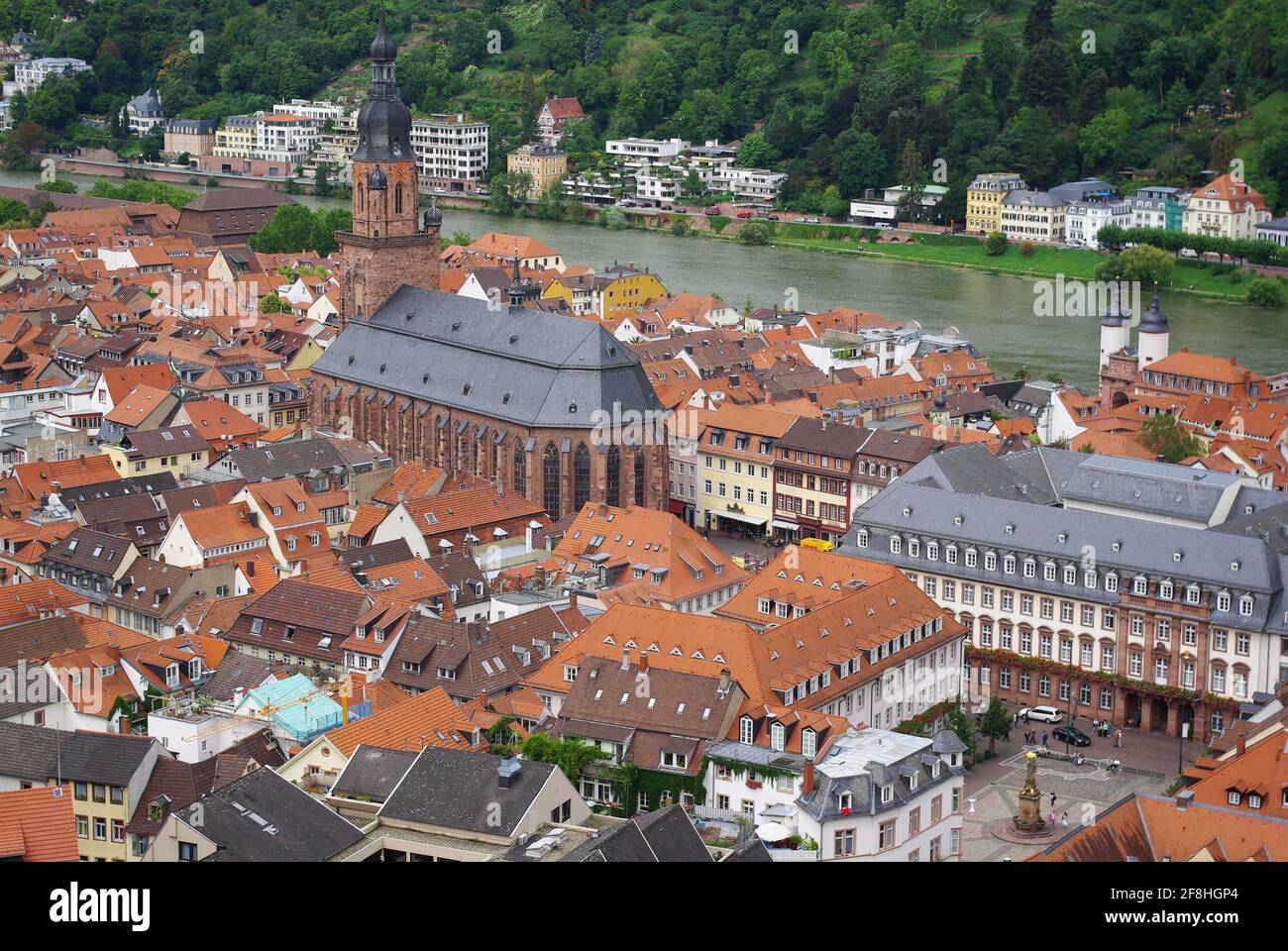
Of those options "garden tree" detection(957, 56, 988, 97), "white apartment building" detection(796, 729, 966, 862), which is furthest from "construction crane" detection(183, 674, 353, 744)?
"garden tree" detection(957, 56, 988, 97)

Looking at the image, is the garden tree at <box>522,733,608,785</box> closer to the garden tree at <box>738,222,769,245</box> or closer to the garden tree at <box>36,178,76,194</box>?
the garden tree at <box>738,222,769,245</box>

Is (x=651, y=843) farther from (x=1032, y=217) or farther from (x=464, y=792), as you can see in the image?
(x=1032, y=217)

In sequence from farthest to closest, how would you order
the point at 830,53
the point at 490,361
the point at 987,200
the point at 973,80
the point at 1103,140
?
the point at 830,53, the point at 973,80, the point at 1103,140, the point at 987,200, the point at 490,361

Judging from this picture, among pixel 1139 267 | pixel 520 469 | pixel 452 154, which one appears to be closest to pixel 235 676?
pixel 520 469

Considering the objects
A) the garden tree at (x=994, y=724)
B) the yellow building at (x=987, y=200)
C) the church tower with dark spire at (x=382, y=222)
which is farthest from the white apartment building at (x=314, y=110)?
the garden tree at (x=994, y=724)

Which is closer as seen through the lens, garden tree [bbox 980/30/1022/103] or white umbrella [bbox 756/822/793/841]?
white umbrella [bbox 756/822/793/841]
